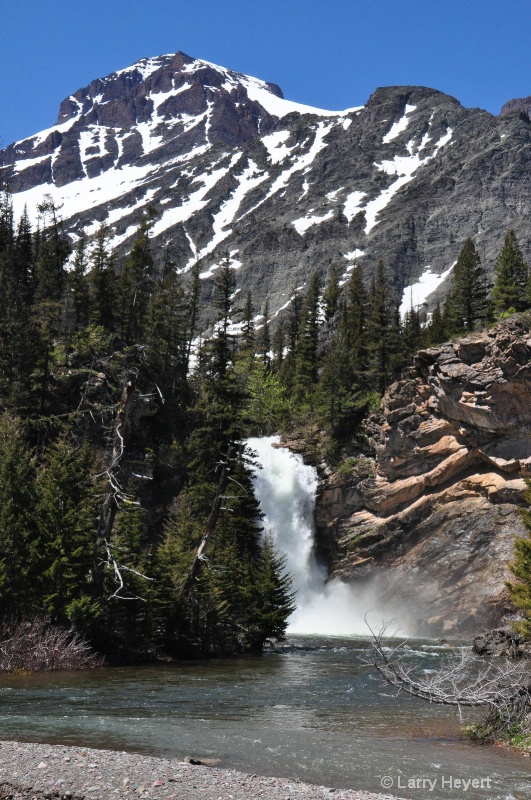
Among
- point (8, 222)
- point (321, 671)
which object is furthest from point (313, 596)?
point (8, 222)

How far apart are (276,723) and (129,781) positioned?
643 cm

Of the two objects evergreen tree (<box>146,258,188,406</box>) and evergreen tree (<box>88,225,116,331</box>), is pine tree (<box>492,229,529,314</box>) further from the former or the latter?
evergreen tree (<box>88,225,116,331</box>)

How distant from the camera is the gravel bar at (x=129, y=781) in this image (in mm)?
9508

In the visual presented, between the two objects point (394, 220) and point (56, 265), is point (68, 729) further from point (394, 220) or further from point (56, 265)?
point (394, 220)

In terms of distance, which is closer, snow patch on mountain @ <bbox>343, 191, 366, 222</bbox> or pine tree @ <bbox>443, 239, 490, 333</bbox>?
pine tree @ <bbox>443, 239, 490, 333</bbox>

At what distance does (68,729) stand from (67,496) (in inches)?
428

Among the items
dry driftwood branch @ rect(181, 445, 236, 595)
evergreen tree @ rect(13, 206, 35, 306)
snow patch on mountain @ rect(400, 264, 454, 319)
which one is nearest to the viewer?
dry driftwood branch @ rect(181, 445, 236, 595)

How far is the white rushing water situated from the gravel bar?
36.5m

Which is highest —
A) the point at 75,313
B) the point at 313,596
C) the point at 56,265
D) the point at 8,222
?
the point at 8,222

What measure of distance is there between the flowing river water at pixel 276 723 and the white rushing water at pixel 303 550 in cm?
2098

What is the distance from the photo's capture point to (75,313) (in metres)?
63.8

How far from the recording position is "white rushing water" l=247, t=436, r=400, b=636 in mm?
49531

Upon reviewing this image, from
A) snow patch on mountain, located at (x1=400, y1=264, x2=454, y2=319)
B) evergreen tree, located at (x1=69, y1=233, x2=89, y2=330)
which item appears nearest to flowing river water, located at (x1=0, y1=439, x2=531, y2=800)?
evergreen tree, located at (x1=69, y1=233, x2=89, y2=330)

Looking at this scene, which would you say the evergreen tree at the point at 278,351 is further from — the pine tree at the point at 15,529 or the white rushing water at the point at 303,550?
the pine tree at the point at 15,529
